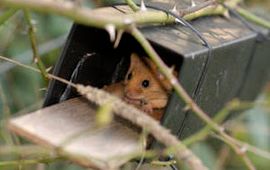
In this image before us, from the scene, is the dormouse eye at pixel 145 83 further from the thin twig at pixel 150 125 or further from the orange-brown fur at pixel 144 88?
the thin twig at pixel 150 125

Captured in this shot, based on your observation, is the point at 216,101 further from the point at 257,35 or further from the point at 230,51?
the point at 257,35

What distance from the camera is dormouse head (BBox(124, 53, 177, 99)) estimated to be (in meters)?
1.56

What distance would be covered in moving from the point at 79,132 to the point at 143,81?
17.5 inches

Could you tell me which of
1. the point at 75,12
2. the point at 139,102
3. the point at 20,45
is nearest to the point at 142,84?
the point at 139,102

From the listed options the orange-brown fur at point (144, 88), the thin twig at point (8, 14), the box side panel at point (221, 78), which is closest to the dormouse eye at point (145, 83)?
the orange-brown fur at point (144, 88)

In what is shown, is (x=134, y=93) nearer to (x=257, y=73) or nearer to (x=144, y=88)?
(x=144, y=88)

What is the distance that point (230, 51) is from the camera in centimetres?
158

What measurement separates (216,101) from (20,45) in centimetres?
97

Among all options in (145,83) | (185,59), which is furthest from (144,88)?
(185,59)

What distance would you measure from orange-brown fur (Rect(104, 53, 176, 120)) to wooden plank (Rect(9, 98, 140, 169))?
0.37ft

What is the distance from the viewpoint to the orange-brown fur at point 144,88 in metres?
1.54

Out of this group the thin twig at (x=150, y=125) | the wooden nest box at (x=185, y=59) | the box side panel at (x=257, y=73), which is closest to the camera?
the thin twig at (x=150, y=125)

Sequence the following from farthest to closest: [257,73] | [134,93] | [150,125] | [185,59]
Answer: [257,73]
[134,93]
[185,59]
[150,125]

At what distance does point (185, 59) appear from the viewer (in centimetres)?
131
